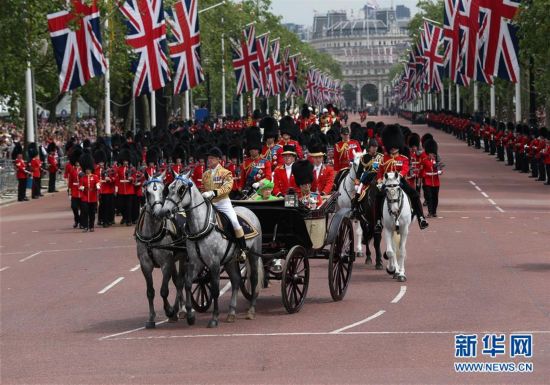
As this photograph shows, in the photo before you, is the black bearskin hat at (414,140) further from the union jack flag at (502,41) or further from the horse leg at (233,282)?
the horse leg at (233,282)

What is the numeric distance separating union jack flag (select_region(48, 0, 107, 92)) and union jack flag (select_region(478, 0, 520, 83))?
12.1 m

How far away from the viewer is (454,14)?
6181 centimetres

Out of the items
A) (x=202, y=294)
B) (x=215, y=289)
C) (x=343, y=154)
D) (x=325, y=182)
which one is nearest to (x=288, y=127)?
(x=343, y=154)

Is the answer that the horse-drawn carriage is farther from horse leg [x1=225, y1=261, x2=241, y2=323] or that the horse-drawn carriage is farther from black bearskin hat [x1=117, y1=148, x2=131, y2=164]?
black bearskin hat [x1=117, y1=148, x2=131, y2=164]

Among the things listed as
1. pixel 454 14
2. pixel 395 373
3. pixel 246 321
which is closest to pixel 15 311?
pixel 246 321

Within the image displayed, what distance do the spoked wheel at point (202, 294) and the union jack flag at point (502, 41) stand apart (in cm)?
2795

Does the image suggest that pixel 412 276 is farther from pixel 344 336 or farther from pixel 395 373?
pixel 395 373

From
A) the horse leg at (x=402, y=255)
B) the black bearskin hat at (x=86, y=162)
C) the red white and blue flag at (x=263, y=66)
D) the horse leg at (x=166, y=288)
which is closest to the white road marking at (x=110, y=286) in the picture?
the horse leg at (x=166, y=288)

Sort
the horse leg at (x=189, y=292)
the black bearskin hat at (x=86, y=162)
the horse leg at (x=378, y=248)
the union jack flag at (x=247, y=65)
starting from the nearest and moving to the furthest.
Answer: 1. the horse leg at (x=189, y=292)
2. the horse leg at (x=378, y=248)
3. the black bearskin hat at (x=86, y=162)
4. the union jack flag at (x=247, y=65)

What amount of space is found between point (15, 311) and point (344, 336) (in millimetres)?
5291

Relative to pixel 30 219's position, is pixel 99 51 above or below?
above

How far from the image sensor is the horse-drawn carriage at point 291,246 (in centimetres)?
1758

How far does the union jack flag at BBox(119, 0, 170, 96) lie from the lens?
154 ft

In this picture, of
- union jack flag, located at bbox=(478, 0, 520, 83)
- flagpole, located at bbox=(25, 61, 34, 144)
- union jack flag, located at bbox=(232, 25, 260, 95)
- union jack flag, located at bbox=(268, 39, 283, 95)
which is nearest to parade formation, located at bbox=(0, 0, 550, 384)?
flagpole, located at bbox=(25, 61, 34, 144)
